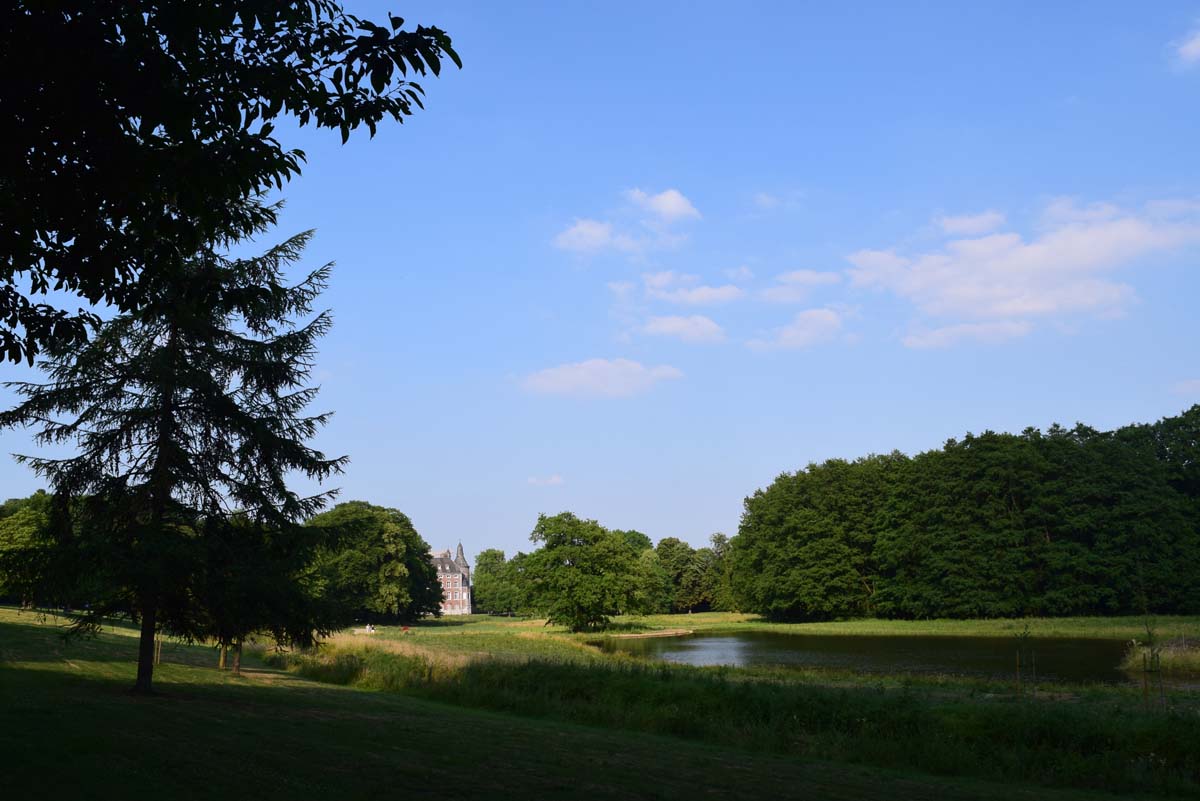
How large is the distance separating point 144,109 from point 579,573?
63216 mm

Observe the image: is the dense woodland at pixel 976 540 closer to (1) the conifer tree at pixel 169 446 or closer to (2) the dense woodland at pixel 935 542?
(2) the dense woodland at pixel 935 542

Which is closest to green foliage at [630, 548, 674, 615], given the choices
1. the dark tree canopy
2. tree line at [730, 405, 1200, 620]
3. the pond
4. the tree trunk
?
tree line at [730, 405, 1200, 620]

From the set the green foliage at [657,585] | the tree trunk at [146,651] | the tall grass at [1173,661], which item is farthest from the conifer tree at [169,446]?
the green foliage at [657,585]

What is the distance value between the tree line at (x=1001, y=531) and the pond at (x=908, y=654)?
55.0ft

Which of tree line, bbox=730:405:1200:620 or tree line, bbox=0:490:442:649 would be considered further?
tree line, bbox=730:405:1200:620

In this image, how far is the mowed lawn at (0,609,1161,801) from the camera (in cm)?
883

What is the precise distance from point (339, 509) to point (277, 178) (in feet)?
264

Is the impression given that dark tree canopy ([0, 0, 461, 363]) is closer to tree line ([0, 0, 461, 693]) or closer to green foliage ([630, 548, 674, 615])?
tree line ([0, 0, 461, 693])

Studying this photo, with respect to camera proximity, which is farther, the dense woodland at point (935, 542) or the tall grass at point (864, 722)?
the dense woodland at point (935, 542)

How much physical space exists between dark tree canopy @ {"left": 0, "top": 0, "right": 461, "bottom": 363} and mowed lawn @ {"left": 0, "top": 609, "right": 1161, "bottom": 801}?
462cm

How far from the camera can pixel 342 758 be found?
10.7 metres

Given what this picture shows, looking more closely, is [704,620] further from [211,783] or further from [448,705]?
[211,783]

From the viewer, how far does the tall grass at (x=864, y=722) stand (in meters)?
13.7

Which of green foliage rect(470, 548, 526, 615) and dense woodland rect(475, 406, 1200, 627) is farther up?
dense woodland rect(475, 406, 1200, 627)
